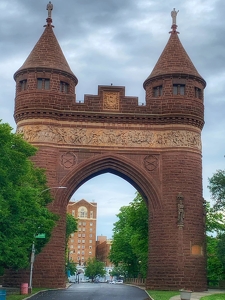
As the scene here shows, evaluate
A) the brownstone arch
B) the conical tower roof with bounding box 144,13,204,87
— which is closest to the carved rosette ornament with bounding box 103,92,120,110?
the conical tower roof with bounding box 144,13,204,87

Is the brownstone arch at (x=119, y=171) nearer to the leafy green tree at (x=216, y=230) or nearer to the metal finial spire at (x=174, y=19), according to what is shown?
the leafy green tree at (x=216, y=230)

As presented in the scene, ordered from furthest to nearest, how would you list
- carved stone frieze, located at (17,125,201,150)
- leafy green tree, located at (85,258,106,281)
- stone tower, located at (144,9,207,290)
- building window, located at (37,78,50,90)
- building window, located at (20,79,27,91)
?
leafy green tree, located at (85,258,106,281) < building window, located at (20,79,27,91) < building window, located at (37,78,50,90) < carved stone frieze, located at (17,125,201,150) < stone tower, located at (144,9,207,290)

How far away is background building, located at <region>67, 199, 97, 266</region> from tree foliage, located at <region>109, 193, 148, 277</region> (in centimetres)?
6578

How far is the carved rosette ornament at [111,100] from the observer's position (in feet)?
143

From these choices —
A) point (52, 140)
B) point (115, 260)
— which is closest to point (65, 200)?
point (52, 140)

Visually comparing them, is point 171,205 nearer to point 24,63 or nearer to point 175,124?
point 175,124

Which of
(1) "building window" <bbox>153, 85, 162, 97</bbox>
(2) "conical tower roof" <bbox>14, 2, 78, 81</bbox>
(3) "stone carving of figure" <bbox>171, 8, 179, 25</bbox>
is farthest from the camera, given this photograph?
(3) "stone carving of figure" <bbox>171, 8, 179, 25</bbox>

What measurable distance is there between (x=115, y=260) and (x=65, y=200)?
118 ft

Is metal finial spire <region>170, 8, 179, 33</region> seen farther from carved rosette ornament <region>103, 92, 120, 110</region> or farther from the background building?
the background building

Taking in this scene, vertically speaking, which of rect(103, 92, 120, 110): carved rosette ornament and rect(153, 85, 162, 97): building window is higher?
rect(153, 85, 162, 97): building window

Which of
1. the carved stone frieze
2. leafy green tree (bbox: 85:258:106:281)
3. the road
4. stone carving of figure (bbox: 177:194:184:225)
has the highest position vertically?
the carved stone frieze

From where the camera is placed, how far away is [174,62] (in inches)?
1769

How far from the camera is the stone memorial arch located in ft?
133

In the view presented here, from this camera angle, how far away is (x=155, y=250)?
41.0m
